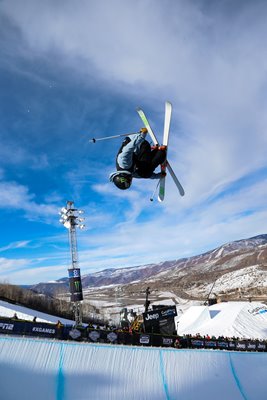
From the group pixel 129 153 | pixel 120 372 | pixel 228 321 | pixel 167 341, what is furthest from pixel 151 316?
pixel 228 321

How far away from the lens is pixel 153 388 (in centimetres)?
1472

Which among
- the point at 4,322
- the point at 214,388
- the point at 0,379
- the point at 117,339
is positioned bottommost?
the point at 214,388

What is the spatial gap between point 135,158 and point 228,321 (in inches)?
1572

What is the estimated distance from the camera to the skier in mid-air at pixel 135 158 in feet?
26.6

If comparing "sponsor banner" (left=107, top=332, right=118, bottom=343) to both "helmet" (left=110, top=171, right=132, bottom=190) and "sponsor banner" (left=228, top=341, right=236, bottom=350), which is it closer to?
"sponsor banner" (left=228, top=341, right=236, bottom=350)

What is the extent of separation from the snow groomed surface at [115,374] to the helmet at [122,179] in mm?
9439

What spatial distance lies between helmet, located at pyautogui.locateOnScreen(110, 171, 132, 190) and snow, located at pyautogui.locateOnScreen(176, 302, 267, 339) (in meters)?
37.5

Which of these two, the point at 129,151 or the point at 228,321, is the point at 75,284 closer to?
the point at 129,151

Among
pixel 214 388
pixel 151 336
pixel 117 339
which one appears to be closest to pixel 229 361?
pixel 214 388

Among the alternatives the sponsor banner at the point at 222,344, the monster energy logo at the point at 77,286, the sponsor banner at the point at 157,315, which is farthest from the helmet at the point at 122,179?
the sponsor banner at the point at 222,344

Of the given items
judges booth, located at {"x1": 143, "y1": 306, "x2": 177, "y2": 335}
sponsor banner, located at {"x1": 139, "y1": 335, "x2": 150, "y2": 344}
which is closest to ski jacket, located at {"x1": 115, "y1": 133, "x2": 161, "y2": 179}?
sponsor banner, located at {"x1": 139, "y1": 335, "x2": 150, "y2": 344}

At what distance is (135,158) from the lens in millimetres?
8289

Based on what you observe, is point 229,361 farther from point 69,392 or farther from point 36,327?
point 36,327

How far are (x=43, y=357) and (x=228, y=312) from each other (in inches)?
1440
